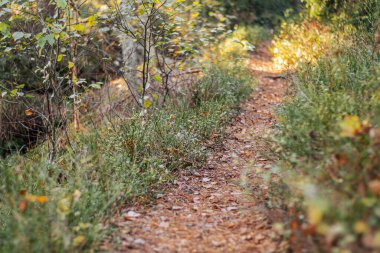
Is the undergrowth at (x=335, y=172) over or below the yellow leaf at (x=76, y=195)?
over

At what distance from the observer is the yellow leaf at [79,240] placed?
2705 mm

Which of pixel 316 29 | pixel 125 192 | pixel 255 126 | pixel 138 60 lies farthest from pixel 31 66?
pixel 316 29

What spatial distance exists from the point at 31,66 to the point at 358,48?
770 cm

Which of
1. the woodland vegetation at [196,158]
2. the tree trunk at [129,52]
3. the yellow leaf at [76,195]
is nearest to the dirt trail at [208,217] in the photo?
the woodland vegetation at [196,158]

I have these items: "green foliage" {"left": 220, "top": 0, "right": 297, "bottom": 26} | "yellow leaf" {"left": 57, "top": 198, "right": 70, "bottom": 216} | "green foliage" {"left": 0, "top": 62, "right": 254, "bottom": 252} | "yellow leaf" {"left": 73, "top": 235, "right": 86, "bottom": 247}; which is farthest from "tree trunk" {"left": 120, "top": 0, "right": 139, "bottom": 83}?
"green foliage" {"left": 220, "top": 0, "right": 297, "bottom": 26}

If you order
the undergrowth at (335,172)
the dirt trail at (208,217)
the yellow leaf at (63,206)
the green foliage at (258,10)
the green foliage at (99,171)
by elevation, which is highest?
the green foliage at (258,10)

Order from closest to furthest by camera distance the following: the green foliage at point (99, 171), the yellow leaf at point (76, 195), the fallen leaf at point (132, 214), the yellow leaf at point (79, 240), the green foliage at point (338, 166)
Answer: the green foliage at point (338, 166), the yellow leaf at point (79, 240), the green foliage at point (99, 171), the yellow leaf at point (76, 195), the fallen leaf at point (132, 214)

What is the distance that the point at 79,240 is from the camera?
8.87ft

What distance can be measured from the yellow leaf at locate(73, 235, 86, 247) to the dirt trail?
1.09 ft

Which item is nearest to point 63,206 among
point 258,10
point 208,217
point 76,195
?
point 76,195

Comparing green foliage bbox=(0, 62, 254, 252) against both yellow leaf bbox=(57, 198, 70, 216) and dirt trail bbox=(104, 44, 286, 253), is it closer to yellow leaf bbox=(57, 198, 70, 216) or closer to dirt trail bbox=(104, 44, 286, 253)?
yellow leaf bbox=(57, 198, 70, 216)

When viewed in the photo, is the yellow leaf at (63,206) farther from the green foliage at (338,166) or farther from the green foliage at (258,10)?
the green foliage at (258,10)

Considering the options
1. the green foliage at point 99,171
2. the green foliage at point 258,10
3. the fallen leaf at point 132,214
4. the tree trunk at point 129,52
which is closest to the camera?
the green foliage at point 99,171

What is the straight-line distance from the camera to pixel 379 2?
18.9 feet
